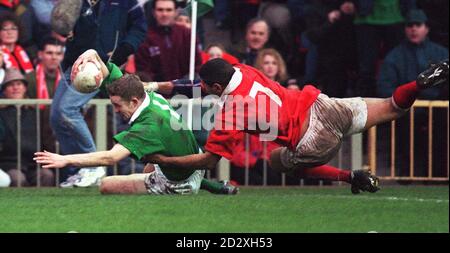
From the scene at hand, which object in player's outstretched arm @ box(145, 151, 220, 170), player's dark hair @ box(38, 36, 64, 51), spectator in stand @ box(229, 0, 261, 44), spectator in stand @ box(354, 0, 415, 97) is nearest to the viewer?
player's outstretched arm @ box(145, 151, 220, 170)

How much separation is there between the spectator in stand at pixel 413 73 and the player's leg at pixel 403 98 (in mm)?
4270

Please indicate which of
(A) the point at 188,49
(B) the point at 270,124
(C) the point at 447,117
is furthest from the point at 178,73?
(B) the point at 270,124

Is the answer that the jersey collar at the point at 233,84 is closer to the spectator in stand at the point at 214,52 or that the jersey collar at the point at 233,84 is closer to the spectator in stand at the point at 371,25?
the spectator in stand at the point at 214,52

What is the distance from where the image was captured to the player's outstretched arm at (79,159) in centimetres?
1334

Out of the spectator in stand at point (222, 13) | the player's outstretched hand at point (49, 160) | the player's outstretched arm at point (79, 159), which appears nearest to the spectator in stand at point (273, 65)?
the spectator in stand at point (222, 13)

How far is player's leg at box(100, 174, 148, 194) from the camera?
51.5ft

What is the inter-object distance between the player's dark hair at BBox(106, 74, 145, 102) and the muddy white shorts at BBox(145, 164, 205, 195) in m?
0.96

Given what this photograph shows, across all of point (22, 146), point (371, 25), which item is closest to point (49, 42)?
point (22, 146)

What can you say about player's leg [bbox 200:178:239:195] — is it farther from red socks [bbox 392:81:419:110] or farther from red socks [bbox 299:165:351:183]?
red socks [bbox 392:81:419:110]

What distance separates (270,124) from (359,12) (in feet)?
19.2

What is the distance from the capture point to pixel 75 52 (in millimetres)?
16922

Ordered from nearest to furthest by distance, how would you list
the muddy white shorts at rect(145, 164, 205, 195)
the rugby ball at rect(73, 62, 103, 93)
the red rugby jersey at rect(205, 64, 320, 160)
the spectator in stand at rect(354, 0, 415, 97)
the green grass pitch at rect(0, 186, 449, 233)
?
the green grass pitch at rect(0, 186, 449, 233) < the red rugby jersey at rect(205, 64, 320, 160) < the rugby ball at rect(73, 62, 103, 93) < the muddy white shorts at rect(145, 164, 205, 195) < the spectator in stand at rect(354, 0, 415, 97)

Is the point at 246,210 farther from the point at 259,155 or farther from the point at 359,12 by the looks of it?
the point at 359,12

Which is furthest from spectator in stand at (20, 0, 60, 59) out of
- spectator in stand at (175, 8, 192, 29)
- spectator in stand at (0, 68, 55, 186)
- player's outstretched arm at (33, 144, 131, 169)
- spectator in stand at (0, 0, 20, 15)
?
player's outstretched arm at (33, 144, 131, 169)
